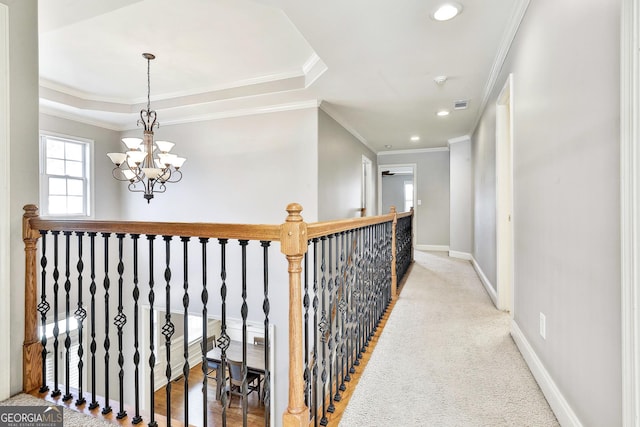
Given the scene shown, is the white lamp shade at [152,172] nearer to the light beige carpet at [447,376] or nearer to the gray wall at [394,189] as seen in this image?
the light beige carpet at [447,376]

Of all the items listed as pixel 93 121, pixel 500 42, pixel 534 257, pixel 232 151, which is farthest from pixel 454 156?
pixel 93 121

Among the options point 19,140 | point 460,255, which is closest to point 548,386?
point 19,140

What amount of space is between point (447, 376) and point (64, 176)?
5.67 meters

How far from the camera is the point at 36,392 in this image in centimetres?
175

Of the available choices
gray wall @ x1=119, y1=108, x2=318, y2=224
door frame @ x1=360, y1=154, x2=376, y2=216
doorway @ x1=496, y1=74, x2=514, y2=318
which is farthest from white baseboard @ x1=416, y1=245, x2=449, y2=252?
doorway @ x1=496, y1=74, x2=514, y2=318

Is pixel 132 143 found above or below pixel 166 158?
above

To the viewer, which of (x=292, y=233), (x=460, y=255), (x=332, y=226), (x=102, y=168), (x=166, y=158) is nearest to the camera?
(x=292, y=233)

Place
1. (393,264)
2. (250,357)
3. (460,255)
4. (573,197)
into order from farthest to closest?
1. (460,255)
2. (250,357)
3. (393,264)
4. (573,197)

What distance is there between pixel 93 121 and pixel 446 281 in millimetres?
5941

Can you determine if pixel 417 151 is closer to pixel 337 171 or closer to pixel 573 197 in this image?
pixel 337 171

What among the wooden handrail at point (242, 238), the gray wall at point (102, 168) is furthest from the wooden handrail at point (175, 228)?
the gray wall at point (102, 168)

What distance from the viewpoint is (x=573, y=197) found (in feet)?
4.56

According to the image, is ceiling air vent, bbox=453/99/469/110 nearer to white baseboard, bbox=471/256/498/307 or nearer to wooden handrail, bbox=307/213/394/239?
white baseboard, bbox=471/256/498/307
